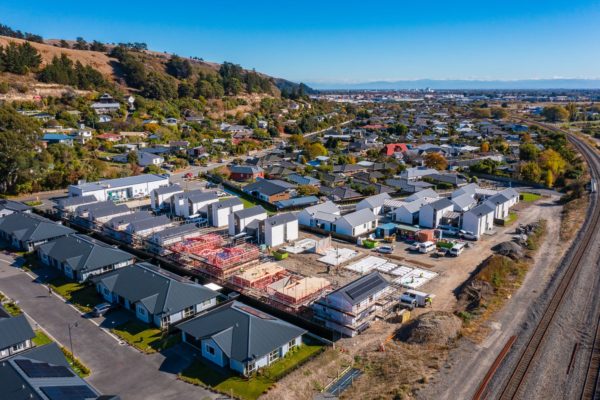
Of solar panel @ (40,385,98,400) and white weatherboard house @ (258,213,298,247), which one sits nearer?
solar panel @ (40,385,98,400)

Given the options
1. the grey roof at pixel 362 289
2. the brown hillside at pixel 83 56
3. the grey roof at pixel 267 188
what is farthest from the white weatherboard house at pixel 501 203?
the brown hillside at pixel 83 56

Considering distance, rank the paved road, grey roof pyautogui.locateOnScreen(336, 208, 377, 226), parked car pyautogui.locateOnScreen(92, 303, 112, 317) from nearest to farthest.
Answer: the paved road → parked car pyautogui.locateOnScreen(92, 303, 112, 317) → grey roof pyautogui.locateOnScreen(336, 208, 377, 226)

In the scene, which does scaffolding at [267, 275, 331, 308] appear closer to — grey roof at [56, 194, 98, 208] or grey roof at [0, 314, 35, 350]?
grey roof at [0, 314, 35, 350]

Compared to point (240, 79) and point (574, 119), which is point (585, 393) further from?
point (574, 119)

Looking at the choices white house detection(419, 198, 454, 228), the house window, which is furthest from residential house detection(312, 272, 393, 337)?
white house detection(419, 198, 454, 228)

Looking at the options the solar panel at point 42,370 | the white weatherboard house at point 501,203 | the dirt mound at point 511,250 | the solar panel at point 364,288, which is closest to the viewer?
the solar panel at point 42,370

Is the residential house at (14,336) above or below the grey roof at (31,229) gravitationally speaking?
below

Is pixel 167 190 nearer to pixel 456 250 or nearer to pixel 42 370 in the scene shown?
pixel 456 250

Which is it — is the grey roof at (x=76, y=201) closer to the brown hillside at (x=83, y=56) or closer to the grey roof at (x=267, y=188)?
the grey roof at (x=267, y=188)
